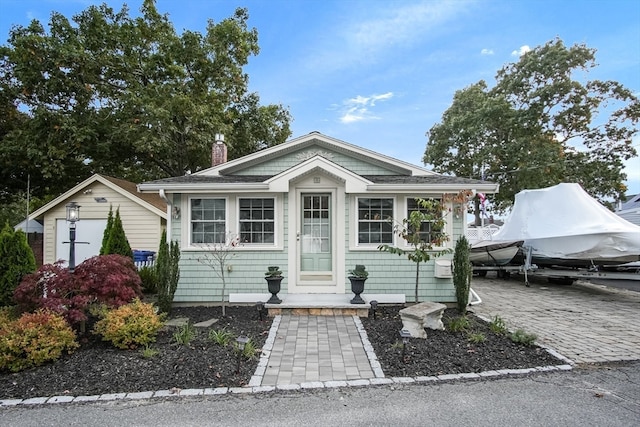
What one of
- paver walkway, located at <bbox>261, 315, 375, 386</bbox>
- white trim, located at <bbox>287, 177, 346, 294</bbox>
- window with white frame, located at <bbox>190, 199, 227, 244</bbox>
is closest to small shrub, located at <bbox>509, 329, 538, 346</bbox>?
paver walkway, located at <bbox>261, 315, 375, 386</bbox>

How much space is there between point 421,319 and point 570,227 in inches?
264

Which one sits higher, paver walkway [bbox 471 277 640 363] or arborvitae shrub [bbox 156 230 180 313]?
arborvitae shrub [bbox 156 230 180 313]

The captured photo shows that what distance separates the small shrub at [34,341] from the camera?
158 inches

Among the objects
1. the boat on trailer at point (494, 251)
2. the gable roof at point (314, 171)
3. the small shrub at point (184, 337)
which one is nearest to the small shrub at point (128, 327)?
the small shrub at point (184, 337)

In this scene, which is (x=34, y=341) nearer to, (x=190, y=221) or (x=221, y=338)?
(x=221, y=338)

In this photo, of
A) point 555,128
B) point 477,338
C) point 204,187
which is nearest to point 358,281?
point 477,338

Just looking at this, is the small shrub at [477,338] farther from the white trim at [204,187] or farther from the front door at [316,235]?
the white trim at [204,187]

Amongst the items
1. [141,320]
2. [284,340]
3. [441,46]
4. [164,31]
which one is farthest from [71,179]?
[441,46]

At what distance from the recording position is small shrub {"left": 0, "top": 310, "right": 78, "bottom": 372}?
402 centimetres

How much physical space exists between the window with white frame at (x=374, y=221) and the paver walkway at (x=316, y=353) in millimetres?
1917

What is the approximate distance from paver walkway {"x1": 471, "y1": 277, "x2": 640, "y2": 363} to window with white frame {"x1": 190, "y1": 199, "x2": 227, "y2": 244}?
5.66 meters

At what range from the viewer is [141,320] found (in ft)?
15.8

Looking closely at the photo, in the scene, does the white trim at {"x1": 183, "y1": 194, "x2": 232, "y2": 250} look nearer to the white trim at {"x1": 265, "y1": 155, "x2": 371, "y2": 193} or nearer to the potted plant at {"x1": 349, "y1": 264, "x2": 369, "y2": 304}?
the white trim at {"x1": 265, "y1": 155, "x2": 371, "y2": 193}

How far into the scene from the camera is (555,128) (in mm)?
19219
